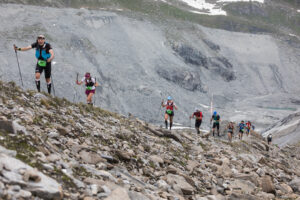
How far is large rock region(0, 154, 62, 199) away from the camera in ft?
14.2

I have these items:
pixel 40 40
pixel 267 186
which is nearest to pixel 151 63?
pixel 40 40

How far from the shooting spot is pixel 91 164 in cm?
714

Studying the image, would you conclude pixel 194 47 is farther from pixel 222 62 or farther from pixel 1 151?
pixel 1 151

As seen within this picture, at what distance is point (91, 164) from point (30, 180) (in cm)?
263

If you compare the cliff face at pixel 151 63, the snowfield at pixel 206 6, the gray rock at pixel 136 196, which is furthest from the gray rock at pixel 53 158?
the snowfield at pixel 206 6

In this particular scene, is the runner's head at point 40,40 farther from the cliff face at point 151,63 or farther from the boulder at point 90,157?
the cliff face at point 151,63

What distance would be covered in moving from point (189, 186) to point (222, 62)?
100578mm

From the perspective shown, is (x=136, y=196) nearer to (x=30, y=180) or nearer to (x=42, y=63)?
(x=30, y=180)

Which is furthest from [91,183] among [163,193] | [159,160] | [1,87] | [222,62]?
[222,62]

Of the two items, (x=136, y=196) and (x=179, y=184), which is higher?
(x=136, y=196)

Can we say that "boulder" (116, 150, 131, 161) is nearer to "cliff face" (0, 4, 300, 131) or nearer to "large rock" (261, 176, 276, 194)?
"large rock" (261, 176, 276, 194)

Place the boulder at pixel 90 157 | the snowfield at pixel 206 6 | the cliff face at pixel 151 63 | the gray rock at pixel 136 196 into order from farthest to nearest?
1. the snowfield at pixel 206 6
2. the cliff face at pixel 151 63
3. the boulder at pixel 90 157
4. the gray rock at pixel 136 196

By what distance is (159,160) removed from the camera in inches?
394

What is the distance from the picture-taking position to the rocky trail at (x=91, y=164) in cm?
488
